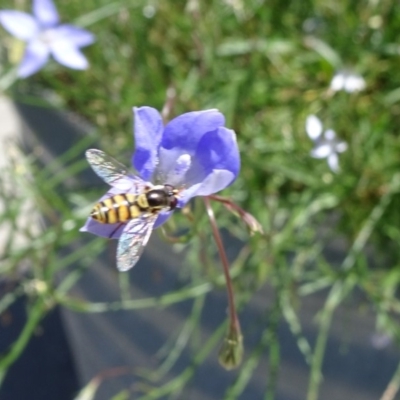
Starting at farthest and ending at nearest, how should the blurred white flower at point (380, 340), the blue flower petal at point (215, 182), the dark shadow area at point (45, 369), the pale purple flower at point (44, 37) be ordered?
the dark shadow area at point (45, 369) → the pale purple flower at point (44, 37) → the blurred white flower at point (380, 340) → the blue flower petal at point (215, 182)

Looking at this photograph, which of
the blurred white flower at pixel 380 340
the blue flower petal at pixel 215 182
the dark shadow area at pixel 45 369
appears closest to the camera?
the blue flower petal at pixel 215 182

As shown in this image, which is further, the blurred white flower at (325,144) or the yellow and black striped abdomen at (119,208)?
the blurred white flower at (325,144)

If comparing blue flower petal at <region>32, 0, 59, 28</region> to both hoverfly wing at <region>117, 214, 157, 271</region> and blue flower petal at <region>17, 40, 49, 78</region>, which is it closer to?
blue flower petal at <region>17, 40, 49, 78</region>

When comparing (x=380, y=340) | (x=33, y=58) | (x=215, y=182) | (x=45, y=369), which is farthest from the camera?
(x=45, y=369)

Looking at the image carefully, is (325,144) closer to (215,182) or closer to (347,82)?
(347,82)

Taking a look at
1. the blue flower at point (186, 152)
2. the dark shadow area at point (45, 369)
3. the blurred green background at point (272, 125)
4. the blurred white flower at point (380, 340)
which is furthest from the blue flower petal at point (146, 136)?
the dark shadow area at point (45, 369)

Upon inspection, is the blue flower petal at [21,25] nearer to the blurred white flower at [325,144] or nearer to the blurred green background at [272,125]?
the blurred green background at [272,125]

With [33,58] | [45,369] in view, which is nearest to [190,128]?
[33,58]

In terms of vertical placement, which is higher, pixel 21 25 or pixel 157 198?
pixel 21 25
